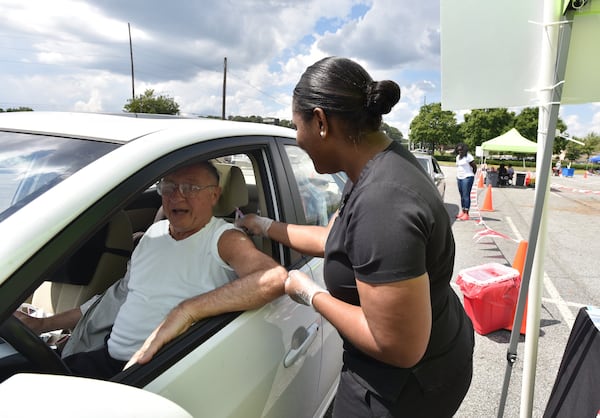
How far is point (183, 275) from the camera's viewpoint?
174 cm

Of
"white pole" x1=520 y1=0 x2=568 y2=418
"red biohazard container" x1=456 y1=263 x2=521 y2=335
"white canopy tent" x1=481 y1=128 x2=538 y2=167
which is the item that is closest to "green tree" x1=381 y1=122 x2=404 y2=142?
"white pole" x1=520 y1=0 x2=568 y2=418

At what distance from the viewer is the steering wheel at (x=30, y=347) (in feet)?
3.48

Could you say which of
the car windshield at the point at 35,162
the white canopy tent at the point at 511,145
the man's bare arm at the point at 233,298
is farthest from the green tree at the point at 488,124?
the car windshield at the point at 35,162

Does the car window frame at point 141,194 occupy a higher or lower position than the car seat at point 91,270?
higher

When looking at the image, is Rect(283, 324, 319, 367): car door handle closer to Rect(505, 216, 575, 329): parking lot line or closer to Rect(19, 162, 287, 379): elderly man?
Rect(19, 162, 287, 379): elderly man

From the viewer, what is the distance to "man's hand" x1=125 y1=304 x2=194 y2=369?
4.28 feet

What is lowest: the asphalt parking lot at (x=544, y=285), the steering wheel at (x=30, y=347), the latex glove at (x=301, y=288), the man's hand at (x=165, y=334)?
the asphalt parking lot at (x=544, y=285)

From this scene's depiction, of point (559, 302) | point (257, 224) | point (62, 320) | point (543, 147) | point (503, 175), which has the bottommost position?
point (559, 302)

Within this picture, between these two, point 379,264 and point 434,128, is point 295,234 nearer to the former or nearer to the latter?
point 379,264

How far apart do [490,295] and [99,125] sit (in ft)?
10.9

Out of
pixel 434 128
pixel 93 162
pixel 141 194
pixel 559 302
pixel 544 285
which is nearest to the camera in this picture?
pixel 93 162

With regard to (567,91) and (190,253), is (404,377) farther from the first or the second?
(567,91)

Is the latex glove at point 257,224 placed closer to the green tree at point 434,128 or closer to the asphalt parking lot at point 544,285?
the asphalt parking lot at point 544,285

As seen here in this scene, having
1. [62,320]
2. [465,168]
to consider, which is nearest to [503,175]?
[465,168]
